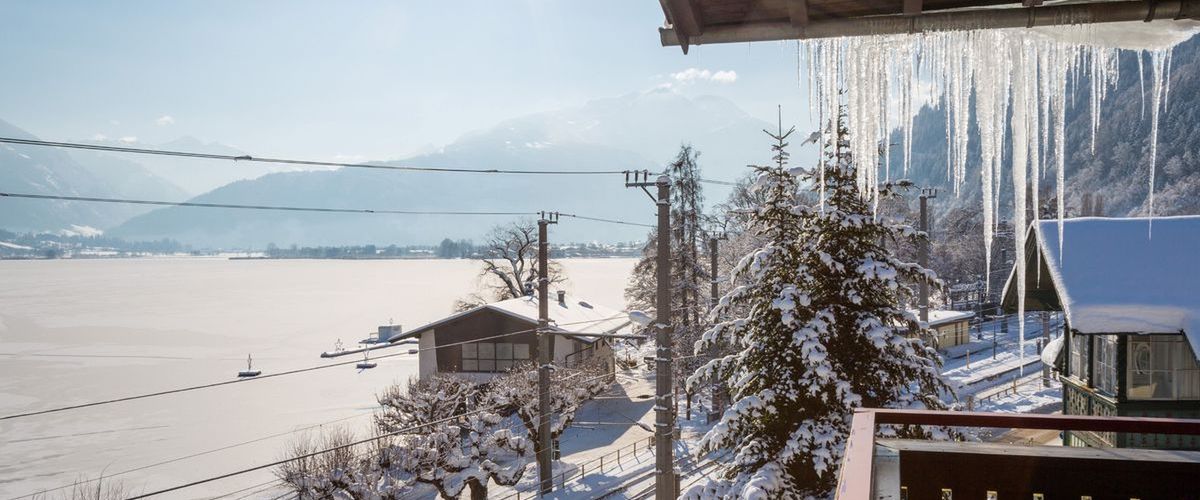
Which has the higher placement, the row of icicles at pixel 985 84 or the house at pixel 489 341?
the row of icicles at pixel 985 84

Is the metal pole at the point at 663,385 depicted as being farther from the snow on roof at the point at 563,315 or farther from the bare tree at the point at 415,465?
the snow on roof at the point at 563,315

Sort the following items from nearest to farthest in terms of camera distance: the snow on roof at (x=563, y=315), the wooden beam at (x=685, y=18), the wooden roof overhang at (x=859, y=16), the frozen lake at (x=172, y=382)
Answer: the wooden roof overhang at (x=859, y=16)
the wooden beam at (x=685, y=18)
the frozen lake at (x=172, y=382)
the snow on roof at (x=563, y=315)

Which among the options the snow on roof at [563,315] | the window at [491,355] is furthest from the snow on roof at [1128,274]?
the window at [491,355]

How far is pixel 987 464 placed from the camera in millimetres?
3830

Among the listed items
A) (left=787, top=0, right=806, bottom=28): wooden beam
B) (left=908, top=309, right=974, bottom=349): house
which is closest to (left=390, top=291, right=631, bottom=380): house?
(left=908, top=309, right=974, bottom=349): house

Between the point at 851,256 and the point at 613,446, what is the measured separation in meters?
16.3

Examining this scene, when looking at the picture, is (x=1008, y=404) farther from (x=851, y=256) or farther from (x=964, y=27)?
(x=964, y=27)

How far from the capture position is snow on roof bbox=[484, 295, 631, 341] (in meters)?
29.1

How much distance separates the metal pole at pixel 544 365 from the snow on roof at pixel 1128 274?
35.1 feet

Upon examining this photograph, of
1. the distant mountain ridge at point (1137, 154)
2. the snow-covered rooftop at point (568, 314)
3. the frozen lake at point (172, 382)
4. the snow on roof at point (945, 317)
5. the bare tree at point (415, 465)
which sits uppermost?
the distant mountain ridge at point (1137, 154)

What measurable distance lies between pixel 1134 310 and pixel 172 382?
40926 mm

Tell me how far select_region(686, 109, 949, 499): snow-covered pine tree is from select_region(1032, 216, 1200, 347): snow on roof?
11.8 feet

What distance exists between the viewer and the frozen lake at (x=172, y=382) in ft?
75.3

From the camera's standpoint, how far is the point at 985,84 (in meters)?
4.41
